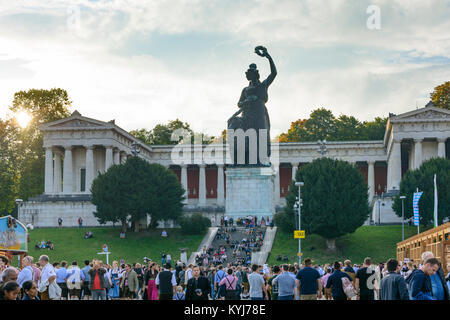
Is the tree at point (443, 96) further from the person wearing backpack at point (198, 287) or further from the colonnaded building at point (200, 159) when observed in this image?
the person wearing backpack at point (198, 287)

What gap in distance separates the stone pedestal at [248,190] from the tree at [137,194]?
44.9ft

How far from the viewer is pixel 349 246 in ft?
223

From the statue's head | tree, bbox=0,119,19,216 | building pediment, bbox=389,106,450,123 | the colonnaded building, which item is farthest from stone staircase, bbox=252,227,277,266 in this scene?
building pediment, bbox=389,106,450,123

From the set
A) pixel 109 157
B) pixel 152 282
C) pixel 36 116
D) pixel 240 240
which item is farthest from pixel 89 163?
pixel 152 282

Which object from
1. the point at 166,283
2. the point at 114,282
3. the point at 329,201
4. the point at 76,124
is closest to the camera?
the point at 166,283

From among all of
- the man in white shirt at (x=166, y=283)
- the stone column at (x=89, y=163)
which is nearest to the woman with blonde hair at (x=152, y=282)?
the man in white shirt at (x=166, y=283)

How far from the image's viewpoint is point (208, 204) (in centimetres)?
11944

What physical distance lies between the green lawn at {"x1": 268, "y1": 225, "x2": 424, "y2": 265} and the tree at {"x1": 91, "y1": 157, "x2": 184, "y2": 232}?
13026mm

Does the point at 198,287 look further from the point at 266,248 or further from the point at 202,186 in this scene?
the point at 202,186

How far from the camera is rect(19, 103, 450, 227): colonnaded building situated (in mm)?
95625

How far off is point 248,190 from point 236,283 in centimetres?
3884

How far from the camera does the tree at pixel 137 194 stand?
76.2 meters

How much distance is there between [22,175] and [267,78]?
183 ft

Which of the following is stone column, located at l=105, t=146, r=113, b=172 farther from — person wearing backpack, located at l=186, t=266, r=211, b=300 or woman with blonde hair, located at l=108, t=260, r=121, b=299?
person wearing backpack, located at l=186, t=266, r=211, b=300
